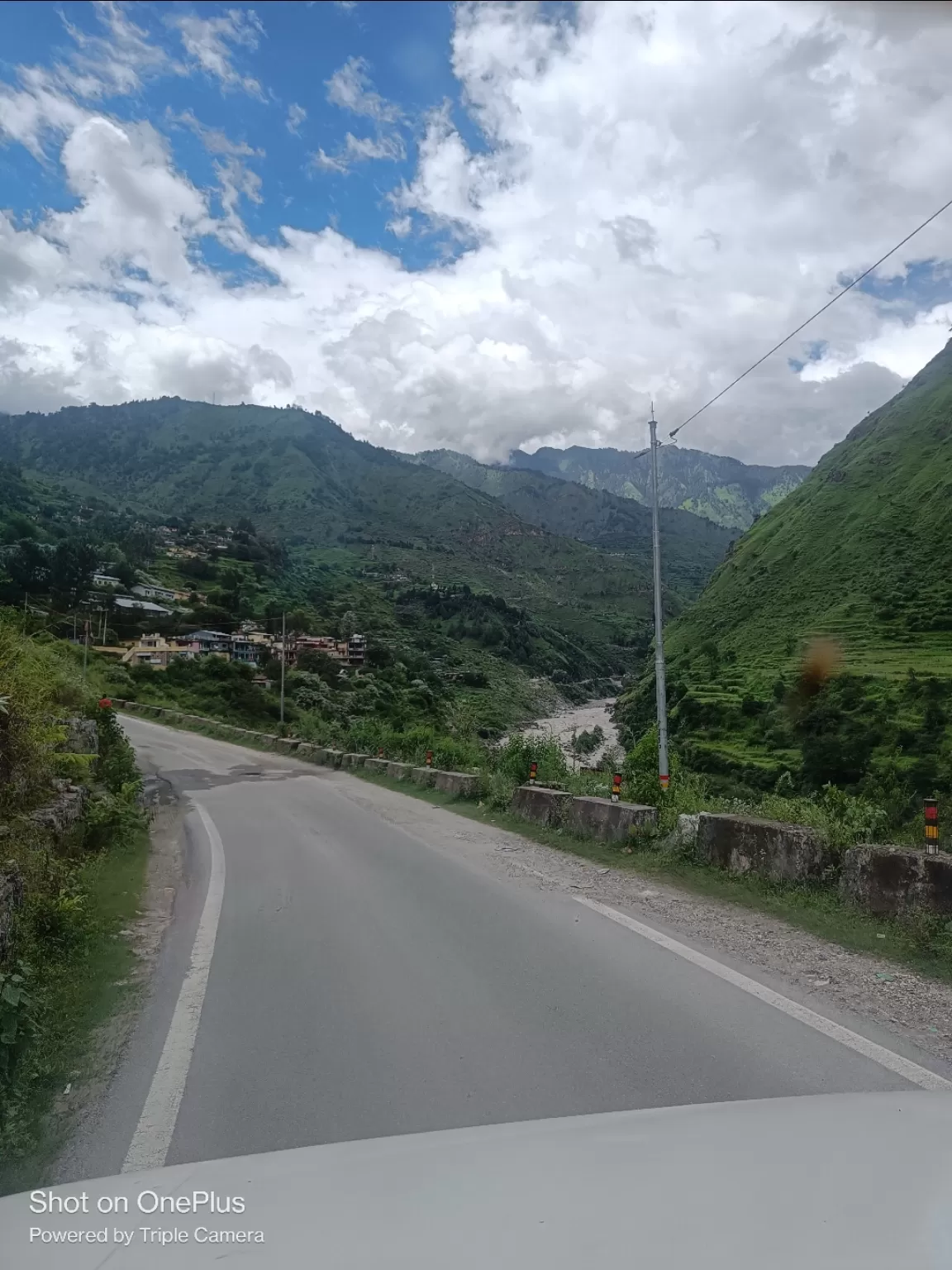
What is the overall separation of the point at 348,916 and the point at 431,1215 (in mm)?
5066

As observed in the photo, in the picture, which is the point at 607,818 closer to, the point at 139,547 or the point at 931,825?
the point at 931,825

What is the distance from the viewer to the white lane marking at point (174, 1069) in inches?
126

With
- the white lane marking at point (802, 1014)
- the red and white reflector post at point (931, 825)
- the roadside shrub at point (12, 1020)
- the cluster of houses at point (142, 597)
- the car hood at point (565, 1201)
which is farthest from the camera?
the cluster of houses at point (142, 597)

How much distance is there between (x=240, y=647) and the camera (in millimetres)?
66062

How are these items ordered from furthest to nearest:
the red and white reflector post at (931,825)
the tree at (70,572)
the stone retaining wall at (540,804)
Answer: the tree at (70,572) < the stone retaining wall at (540,804) < the red and white reflector post at (931,825)

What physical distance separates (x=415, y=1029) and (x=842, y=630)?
7042cm

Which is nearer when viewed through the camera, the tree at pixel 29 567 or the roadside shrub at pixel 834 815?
the roadside shrub at pixel 834 815

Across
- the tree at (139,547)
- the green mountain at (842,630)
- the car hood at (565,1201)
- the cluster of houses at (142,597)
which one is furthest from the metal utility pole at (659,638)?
the tree at (139,547)

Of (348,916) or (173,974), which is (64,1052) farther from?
(348,916)

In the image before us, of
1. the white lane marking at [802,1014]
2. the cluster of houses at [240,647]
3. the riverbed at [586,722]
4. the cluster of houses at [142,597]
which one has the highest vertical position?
the cluster of houses at [142,597]

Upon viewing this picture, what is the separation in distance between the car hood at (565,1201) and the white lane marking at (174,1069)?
3.18ft

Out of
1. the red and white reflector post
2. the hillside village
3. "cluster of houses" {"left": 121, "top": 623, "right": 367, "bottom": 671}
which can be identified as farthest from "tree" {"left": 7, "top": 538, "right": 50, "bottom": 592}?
the red and white reflector post

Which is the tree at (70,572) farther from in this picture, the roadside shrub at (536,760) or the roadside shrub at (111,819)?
the roadside shrub at (536,760)

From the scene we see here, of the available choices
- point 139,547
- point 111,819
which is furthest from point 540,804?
point 139,547
